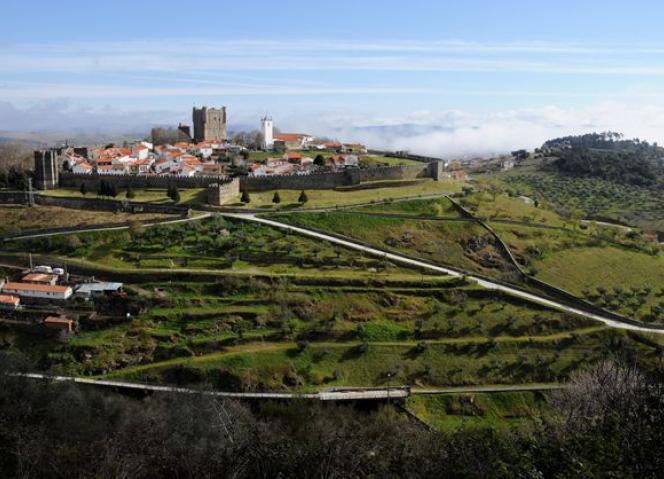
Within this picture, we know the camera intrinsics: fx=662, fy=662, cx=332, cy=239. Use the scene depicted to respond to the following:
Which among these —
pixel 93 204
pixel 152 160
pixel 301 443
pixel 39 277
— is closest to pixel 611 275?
pixel 301 443

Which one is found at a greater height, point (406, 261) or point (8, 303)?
point (406, 261)

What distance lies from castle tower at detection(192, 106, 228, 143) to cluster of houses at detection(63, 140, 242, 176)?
320 inches

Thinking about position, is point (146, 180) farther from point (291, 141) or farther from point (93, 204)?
point (291, 141)

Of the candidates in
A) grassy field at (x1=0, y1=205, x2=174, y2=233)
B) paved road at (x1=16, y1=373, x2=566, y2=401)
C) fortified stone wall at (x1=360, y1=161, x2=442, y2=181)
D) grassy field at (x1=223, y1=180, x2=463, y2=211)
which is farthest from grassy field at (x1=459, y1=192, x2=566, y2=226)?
grassy field at (x1=0, y1=205, x2=174, y2=233)

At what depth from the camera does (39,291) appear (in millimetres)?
30047

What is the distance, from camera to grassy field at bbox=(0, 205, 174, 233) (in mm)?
38062

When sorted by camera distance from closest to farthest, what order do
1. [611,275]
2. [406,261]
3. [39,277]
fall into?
[39,277] → [406,261] → [611,275]

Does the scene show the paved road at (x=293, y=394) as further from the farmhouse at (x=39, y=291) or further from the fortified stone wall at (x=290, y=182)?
the fortified stone wall at (x=290, y=182)

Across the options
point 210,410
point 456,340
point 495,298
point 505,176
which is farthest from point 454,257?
point 505,176

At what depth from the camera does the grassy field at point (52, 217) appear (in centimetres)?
3806

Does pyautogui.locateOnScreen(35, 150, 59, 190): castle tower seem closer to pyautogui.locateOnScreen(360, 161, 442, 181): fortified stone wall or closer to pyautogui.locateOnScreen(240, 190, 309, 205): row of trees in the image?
pyautogui.locateOnScreen(240, 190, 309, 205): row of trees

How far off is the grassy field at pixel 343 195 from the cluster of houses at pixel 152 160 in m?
6.38

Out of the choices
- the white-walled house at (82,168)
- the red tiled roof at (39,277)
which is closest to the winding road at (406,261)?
the red tiled roof at (39,277)

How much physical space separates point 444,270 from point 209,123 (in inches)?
1544
